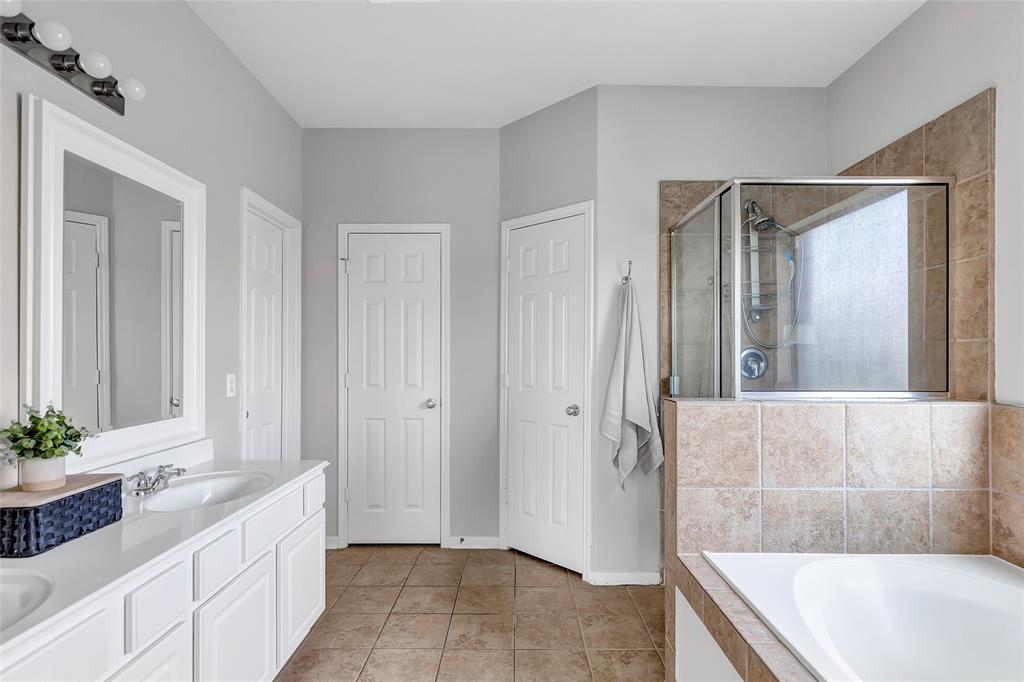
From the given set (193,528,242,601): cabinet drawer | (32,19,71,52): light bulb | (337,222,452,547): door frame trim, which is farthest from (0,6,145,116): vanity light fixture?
(337,222,452,547): door frame trim

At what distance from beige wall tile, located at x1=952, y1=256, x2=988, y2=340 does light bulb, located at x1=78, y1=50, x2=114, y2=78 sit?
282 centimetres

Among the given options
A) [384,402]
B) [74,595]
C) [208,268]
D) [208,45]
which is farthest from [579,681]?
[208,45]

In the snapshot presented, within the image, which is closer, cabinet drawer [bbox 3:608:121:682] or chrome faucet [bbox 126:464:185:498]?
cabinet drawer [bbox 3:608:121:682]

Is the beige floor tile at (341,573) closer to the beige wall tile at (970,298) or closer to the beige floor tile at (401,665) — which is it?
the beige floor tile at (401,665)

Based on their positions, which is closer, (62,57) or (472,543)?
(62,57)

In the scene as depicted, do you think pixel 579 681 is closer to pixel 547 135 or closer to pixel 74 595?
pixel 74 595

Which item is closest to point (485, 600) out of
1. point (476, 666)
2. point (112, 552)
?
point (476, 666)

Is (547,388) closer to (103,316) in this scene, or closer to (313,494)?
(313,494)

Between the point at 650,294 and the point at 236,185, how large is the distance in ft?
6.92

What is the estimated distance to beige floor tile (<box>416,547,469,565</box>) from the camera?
3.00m

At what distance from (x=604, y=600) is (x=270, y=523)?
1.65 metres

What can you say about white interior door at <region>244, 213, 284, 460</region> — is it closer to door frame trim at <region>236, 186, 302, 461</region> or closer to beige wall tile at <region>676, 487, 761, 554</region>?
door frame trim at <region>236, 186, 302, 461</region>

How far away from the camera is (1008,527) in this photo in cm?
166

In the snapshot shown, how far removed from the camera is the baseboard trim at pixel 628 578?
2.68 metres
